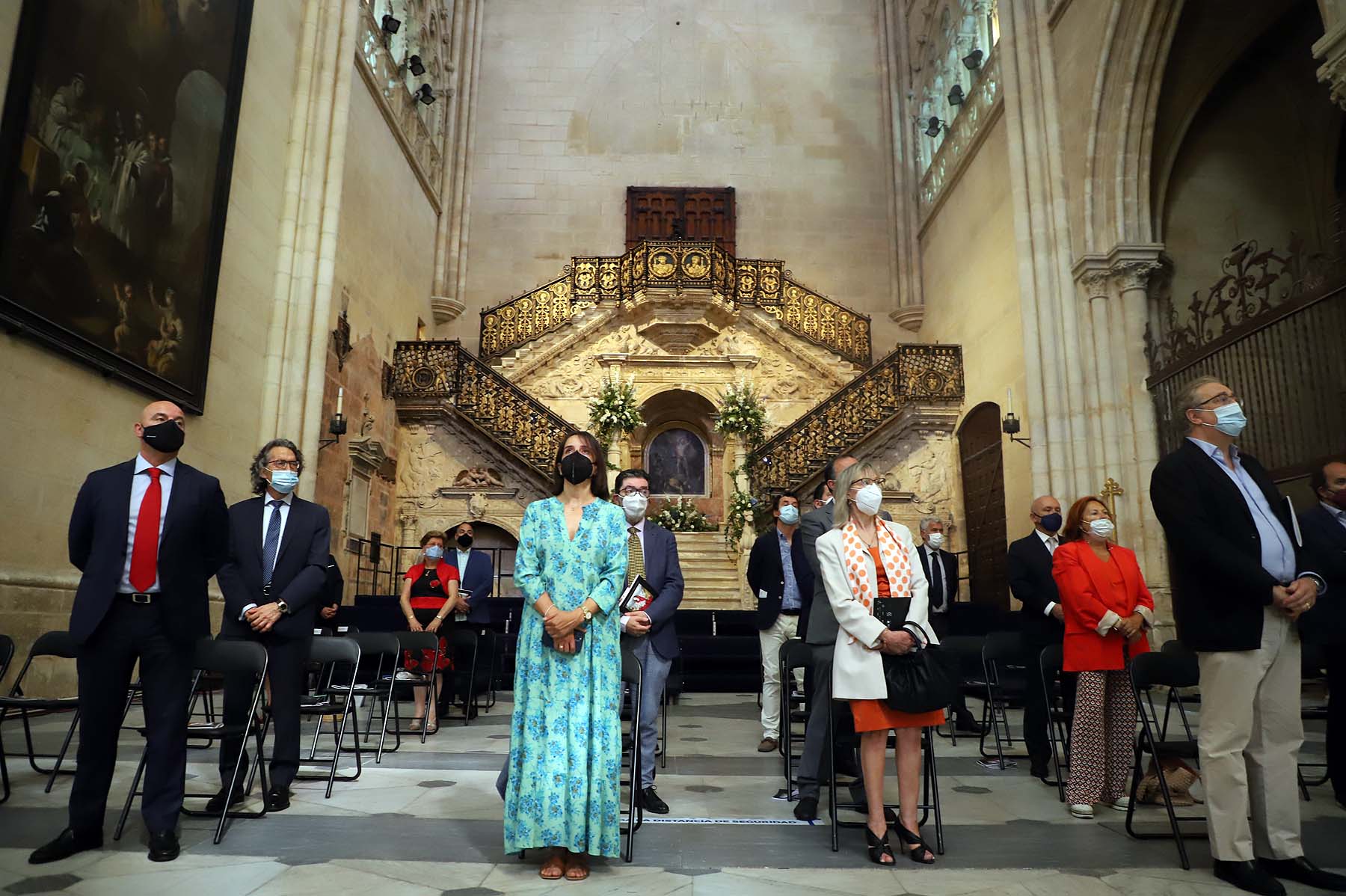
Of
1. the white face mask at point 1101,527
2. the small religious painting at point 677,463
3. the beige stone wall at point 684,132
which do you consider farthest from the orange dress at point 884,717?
the beige stone wall at point 684,132

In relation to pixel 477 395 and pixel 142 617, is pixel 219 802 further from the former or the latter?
pixel 477 395

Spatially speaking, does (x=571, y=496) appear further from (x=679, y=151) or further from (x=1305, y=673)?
(x=679, y=151)

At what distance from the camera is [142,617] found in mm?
3414

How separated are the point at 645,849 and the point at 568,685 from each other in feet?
2.86

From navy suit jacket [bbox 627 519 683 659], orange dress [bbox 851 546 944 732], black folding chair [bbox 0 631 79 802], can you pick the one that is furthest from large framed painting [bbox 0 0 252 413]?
orange dress [bbox 851 546 944 732]

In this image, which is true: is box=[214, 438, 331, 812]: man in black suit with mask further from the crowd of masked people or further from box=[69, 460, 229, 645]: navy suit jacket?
box=[69, 460, 229, 645]: navy suit jacket

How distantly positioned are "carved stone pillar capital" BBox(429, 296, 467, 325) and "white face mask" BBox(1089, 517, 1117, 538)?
15667 millimetres

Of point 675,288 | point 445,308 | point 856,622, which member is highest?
point 445,308

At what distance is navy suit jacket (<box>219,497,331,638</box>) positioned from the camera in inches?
166

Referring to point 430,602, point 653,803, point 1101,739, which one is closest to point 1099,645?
point 1101,739

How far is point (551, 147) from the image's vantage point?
801 inches

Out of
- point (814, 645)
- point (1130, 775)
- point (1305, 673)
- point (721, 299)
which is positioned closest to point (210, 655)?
point (814, 645)

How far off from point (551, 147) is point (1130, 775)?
18751 mm

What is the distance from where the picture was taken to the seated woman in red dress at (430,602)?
687cm
